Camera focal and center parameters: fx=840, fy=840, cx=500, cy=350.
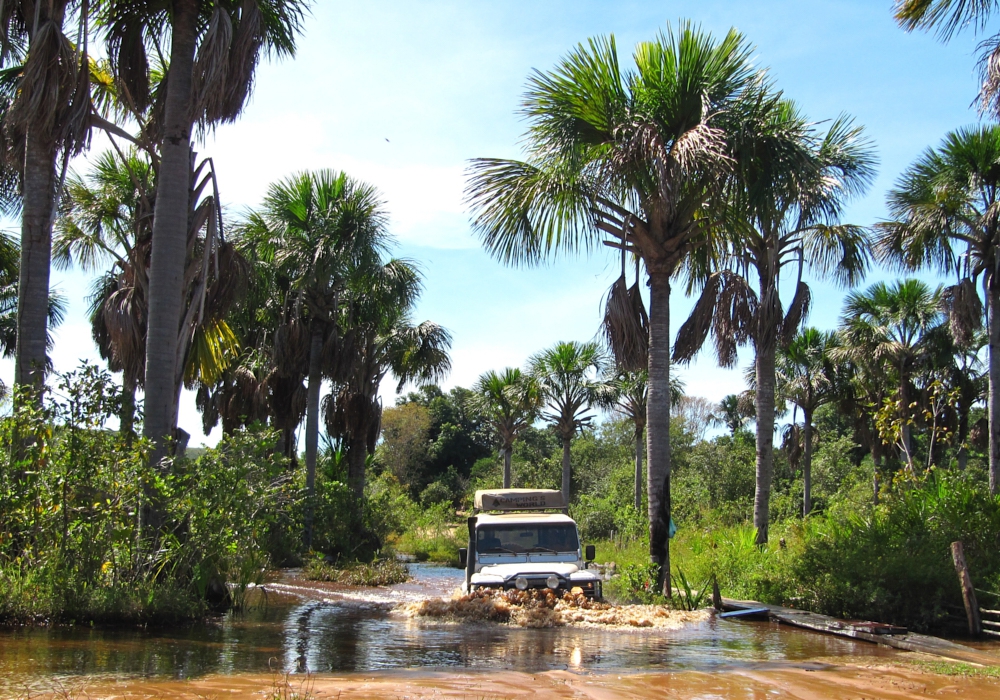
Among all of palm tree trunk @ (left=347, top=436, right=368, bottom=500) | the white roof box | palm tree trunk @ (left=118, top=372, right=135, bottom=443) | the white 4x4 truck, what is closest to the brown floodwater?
the white 4x4 truck

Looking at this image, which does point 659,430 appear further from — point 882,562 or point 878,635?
point 878,635

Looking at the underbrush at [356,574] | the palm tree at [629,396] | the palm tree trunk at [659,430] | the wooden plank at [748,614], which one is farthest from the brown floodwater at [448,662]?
the palm tree at [629,396]

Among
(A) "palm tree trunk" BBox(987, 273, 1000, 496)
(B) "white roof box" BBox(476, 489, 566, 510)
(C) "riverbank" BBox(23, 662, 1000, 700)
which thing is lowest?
(C) "riverbank" BBox(23, 662, 1000, 700)

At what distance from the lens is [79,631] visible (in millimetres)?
9500

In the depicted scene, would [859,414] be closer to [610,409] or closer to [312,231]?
[610,409]

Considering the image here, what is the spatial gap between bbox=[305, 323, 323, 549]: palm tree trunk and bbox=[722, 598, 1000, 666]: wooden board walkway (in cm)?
1358

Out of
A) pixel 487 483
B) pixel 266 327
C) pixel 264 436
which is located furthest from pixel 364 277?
pixel 487 483

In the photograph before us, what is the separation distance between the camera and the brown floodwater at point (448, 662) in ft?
23.3

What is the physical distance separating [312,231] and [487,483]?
911 inches

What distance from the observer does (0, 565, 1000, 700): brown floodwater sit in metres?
7.11

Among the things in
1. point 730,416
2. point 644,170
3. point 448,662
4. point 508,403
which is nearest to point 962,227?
point 644,170

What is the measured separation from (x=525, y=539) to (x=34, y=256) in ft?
28.0

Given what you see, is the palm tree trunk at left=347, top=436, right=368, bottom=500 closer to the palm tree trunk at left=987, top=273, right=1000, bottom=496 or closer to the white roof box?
the white roof box

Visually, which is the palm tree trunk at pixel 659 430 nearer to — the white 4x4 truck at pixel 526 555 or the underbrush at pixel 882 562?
the underbrush at pixel 882 562
